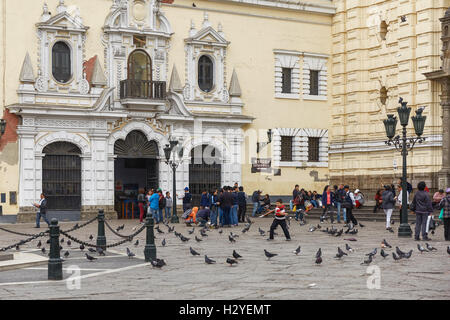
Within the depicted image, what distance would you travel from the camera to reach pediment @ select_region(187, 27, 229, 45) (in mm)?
32938

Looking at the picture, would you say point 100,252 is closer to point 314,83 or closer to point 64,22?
point 64,22

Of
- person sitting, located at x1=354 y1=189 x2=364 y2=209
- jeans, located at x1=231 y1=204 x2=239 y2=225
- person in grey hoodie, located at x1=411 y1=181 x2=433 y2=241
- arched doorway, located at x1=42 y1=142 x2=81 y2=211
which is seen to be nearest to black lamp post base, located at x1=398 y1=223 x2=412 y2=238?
person in grey hoodie, located at x1=411 y1=181 x2=433 y2=241

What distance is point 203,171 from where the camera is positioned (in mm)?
33281

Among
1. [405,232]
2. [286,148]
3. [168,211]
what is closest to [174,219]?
[168,211]

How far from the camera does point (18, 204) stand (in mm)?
29359

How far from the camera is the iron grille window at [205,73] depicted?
3334 cm

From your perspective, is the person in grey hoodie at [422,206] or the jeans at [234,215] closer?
the person in grey hoodie at [422,206]

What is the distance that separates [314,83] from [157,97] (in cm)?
801

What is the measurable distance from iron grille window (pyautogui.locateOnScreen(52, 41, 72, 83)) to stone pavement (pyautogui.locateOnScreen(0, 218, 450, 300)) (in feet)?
42.3

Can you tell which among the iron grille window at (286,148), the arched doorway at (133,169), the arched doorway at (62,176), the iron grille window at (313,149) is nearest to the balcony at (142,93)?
the arched doorway at (133,169)

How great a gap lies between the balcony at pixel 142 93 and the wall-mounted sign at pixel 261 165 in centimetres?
506

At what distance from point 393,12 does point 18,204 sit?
1678 cm

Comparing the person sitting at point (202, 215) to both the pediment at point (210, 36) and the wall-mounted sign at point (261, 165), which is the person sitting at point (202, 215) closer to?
the wall-mounted sign at point (261, 165)

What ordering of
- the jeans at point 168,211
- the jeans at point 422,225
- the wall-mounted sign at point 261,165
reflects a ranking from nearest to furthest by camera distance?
the jeans at point 422,225 < the jeans at point 168,211 < the wall-mounted sign at point 261,165
